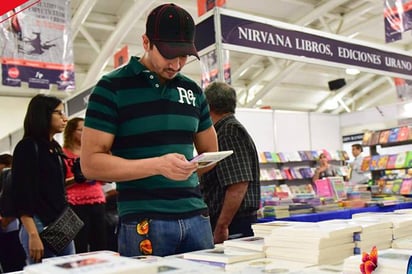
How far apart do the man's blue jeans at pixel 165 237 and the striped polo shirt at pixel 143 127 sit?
0.03 meters

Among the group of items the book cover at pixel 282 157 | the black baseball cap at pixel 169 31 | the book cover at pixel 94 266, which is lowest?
the book cover at pixel 94 266

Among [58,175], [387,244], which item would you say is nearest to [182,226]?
[387,244]

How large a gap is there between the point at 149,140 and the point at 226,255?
1.63ft

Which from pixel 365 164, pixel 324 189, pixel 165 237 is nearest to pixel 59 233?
pixel 165 237

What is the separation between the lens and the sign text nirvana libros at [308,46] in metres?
3.83

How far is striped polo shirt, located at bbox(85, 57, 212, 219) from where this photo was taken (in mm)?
1655

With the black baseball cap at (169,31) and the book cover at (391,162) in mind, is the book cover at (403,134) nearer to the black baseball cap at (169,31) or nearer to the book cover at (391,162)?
the book cover at (391,162)

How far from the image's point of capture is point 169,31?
169 centimetres

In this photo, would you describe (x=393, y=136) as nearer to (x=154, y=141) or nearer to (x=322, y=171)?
(x=322, y=171)

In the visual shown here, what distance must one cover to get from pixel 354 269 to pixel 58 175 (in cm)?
193

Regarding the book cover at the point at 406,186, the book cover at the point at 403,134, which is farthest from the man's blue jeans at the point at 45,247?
the book cover at the point at 403,134

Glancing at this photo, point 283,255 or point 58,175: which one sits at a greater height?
point 58,175

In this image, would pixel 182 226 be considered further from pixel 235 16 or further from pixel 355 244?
pixel 235 16

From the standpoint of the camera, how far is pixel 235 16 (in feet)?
12.5
